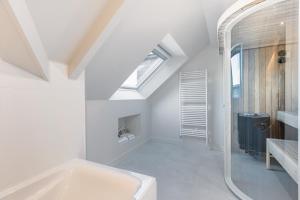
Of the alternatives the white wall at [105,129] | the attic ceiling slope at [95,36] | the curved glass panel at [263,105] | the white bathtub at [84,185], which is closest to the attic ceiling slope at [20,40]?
the attic ceiling slope at [95,36]

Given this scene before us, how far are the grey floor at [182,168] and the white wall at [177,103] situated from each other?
32cm

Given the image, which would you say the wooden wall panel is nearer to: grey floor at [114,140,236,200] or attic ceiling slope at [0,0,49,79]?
grey floor at [114,140,236,200]

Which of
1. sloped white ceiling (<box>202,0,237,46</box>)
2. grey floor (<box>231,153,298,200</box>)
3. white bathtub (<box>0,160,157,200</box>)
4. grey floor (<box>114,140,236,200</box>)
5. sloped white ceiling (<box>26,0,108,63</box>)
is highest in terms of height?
sloped white ceiling (<box>202,0,237,46</box>)

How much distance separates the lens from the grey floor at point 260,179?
6.10ft

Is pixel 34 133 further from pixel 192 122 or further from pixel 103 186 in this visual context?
pixel 192 122

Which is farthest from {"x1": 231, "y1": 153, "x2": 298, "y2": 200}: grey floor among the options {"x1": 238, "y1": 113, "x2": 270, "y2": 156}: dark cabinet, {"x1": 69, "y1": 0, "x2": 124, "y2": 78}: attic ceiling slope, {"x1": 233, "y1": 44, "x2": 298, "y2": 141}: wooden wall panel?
{"x1": 69, "y1": 0, "x2": 124, "y2": 78}: attic ceiling slope

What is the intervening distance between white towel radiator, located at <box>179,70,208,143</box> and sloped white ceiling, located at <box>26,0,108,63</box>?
2.78 m

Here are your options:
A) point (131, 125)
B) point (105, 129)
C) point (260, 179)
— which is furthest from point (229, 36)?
point (131, 125)

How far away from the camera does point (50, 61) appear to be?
4.64ft

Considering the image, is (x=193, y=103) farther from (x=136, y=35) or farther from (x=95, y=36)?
(x=95, y=36)

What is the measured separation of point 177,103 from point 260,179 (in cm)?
219

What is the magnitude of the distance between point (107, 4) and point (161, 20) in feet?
2.71

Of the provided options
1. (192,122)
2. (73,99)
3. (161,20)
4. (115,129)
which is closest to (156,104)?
(192,122)

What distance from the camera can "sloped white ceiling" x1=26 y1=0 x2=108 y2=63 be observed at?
3.46ft
